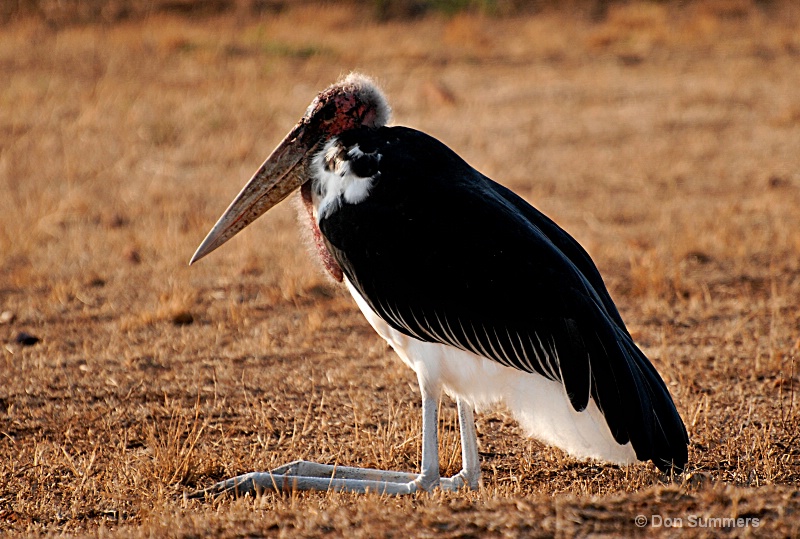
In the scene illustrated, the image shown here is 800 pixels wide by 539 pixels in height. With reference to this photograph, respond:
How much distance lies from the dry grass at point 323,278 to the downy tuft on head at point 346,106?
90 centimetres

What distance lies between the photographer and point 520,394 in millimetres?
3875

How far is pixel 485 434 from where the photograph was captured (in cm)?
470

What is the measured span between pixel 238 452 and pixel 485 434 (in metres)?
1.06

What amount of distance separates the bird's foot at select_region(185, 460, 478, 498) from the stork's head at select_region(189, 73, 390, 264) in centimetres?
111

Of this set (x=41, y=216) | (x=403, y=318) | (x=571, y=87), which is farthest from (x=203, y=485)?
(x=571, y=87)

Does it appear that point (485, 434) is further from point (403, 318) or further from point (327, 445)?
point (403, 318)

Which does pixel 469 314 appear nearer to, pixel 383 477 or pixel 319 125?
pixel 383 477

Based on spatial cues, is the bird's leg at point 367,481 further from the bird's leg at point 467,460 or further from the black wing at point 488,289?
the black wing at point 488,289

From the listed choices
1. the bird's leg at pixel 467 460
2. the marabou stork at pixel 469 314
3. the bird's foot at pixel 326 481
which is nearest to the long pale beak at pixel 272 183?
the marabou stork at pixel 469 314

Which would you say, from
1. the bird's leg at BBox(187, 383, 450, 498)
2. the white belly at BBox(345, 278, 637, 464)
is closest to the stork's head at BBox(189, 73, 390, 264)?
the white belly at BBox(345, 278, 637, 464)

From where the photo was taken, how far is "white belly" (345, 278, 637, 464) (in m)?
3.73

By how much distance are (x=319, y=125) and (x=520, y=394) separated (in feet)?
4.37

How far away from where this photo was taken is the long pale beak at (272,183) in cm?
434

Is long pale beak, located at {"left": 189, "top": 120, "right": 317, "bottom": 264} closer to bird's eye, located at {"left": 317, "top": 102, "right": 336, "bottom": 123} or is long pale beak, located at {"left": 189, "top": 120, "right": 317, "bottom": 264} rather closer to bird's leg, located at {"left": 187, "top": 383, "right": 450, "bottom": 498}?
bird's eye, located at {"left": 317, "top": 102, "right": 336, "bottom": 123}
